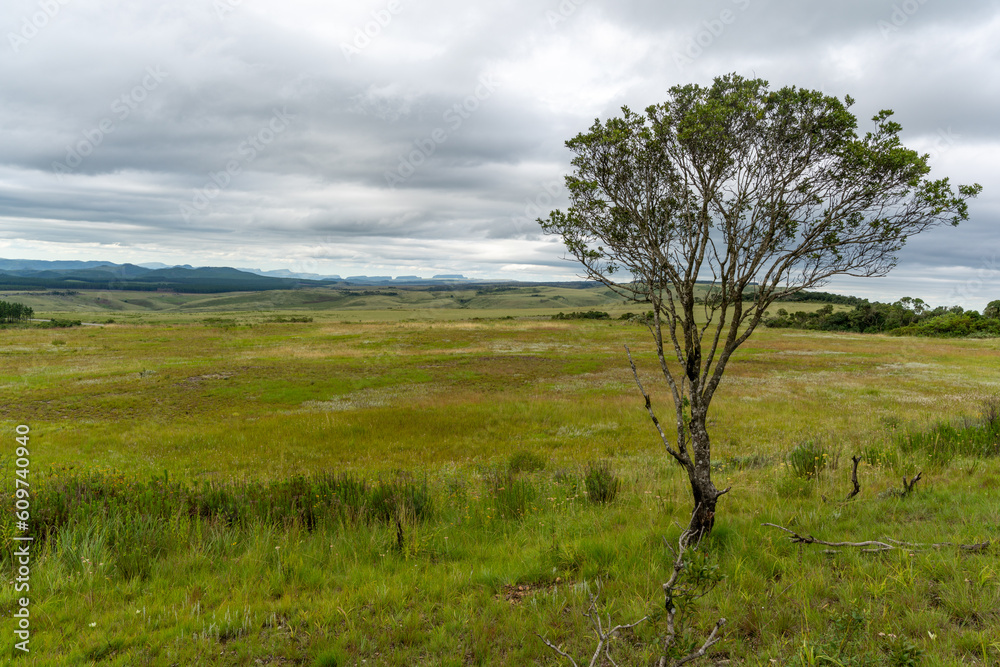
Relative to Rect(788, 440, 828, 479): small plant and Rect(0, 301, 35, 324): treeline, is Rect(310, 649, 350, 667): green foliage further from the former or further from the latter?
Rect(0, 301, 35, 324): treeline

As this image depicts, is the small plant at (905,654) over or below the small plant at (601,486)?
over

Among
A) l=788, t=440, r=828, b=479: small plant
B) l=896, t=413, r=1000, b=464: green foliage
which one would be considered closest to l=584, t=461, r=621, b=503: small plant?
l=788, t=440, r=828, b=479: small plant

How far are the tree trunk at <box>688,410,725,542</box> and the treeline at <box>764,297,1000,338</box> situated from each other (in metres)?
83.2

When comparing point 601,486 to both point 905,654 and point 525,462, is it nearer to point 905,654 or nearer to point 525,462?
point 525,462

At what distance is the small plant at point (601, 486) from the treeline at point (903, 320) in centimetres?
8048

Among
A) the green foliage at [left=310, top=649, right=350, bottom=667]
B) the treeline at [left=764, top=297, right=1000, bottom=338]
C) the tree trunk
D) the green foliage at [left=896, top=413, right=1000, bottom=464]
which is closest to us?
the green foliage at [left=310, top=649, right=350, bottom=667]

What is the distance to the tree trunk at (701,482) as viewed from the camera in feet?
21.3

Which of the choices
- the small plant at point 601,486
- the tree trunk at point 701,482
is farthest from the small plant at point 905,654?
the small plant at point 601,486

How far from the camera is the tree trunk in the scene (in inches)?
Result: 255

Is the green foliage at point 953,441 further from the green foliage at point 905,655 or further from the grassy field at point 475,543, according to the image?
the green foliage at point 905,655

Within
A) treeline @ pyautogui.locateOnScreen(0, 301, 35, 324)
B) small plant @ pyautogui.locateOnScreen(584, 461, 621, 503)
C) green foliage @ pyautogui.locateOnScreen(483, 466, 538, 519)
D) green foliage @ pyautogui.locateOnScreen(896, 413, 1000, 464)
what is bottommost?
treeline @ pyautogui.locateOnScreen(0, 301, 35, 324)

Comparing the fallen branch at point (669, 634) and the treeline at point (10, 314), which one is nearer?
the fallen branch at point (669, 634)

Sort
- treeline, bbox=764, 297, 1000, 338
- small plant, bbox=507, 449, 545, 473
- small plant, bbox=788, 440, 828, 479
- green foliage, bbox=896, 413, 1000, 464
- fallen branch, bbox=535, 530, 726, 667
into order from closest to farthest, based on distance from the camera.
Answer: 1. fallen branch, bbox=535, 530, 726, 667
2. small plant, bbox=788, 440, 828, 479
3. green foliage, bbox=896, 413, 1000, 464
4. small plant, bbox=507, 449, 545, 473
5. treeline, bbox=764, 297, 1000, 338

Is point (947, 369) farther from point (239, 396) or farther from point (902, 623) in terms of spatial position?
point (239, 396)
